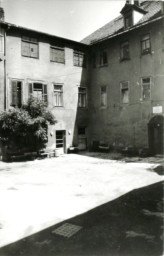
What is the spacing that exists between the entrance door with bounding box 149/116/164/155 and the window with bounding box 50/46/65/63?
8.60 meters

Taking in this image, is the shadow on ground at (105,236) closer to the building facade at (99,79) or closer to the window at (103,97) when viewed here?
the building facade at (99,79)

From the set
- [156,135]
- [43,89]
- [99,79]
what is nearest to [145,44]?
[99,79]

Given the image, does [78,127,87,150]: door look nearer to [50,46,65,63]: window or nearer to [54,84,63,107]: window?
[54,84,63,107]: window

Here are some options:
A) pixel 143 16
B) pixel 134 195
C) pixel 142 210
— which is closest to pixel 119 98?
pixel 143 16

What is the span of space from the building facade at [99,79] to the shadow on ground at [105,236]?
38.8ft

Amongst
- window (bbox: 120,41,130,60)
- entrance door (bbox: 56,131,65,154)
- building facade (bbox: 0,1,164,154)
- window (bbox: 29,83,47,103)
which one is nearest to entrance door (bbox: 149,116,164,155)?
building facade (bbox: 0,1,164,154)

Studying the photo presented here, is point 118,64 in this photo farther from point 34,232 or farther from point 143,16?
point 34,232

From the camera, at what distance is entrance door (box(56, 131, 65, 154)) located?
67.2 ft

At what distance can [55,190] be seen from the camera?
31.2 feet

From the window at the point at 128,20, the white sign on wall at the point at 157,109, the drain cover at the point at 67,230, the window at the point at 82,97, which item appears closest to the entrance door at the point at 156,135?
the white sign on wall at the point at 157,109

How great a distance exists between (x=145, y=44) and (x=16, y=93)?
32.4 ft

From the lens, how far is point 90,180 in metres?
11.1

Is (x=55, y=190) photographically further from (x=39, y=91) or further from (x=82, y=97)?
(x=82, y=97)

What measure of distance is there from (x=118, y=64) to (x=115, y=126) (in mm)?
4898
